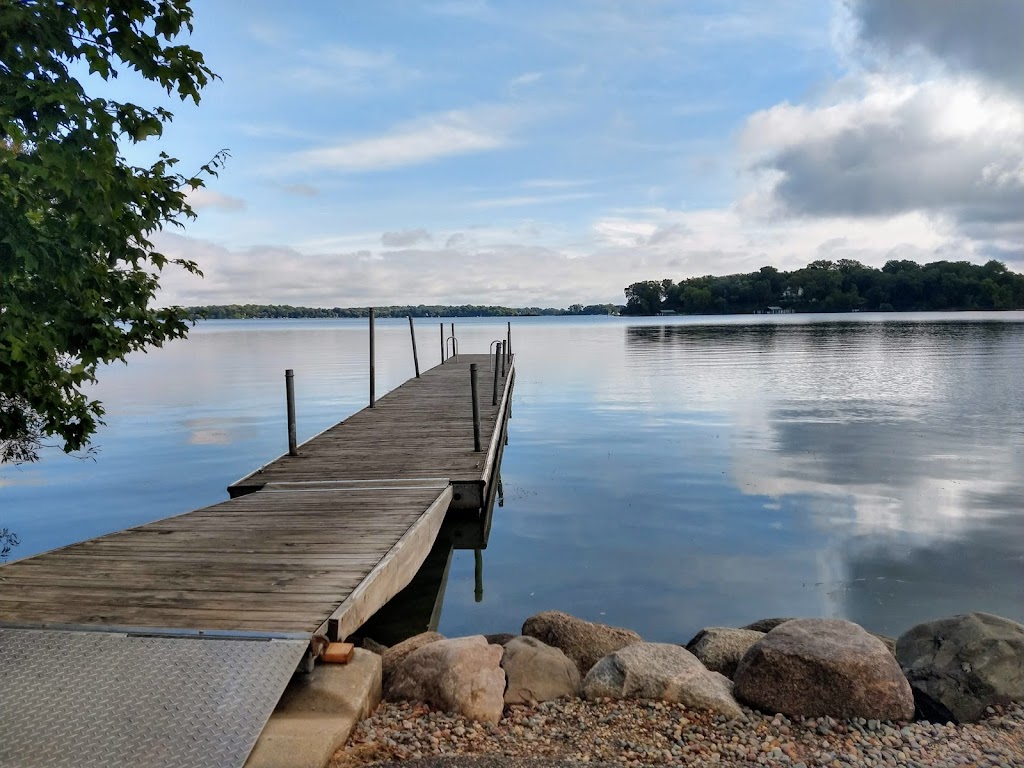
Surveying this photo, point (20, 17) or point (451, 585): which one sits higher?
point (20, 17)

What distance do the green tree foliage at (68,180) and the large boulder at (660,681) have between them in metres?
4.17

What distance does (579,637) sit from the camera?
6.24 meters

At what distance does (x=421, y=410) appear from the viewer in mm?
17266

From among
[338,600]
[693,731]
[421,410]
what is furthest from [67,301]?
[421,410]

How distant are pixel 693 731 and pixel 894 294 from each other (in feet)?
531

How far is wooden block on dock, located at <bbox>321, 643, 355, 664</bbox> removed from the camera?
477 centimetres

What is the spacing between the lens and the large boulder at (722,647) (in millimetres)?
5891

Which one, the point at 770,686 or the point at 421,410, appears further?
the point at 421,410

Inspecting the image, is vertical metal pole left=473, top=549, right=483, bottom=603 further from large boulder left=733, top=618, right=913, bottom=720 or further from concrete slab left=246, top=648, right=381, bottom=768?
large boulder left=733, top=618, right=913, bottom=720

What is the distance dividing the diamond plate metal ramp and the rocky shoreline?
0.57 m

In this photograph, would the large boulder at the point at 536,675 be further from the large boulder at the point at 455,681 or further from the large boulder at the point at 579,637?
the large boulder at the point at 579,637

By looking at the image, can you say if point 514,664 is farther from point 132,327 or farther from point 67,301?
point 132,327

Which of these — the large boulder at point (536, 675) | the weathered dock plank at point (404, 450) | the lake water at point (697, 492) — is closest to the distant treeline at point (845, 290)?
the lake water at point (697, 492)

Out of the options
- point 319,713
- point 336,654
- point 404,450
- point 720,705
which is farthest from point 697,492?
point 319,713
